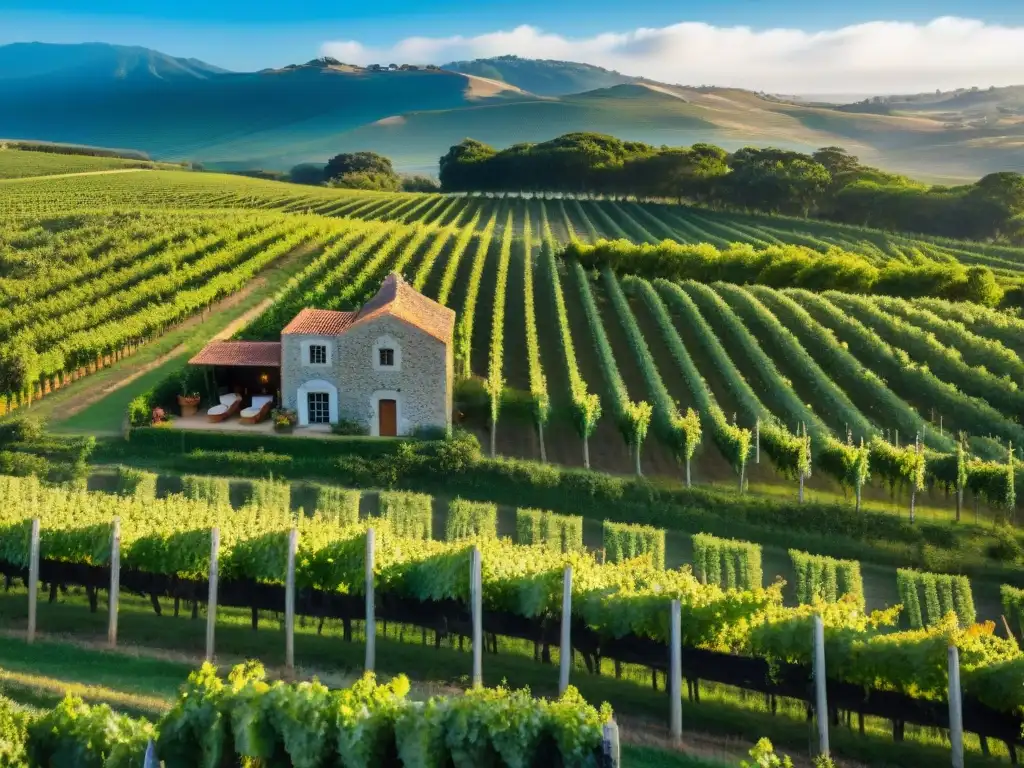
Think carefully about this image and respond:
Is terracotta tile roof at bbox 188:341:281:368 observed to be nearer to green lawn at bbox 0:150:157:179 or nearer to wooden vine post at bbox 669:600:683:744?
wooden vine post at bbox 669:600:683:744

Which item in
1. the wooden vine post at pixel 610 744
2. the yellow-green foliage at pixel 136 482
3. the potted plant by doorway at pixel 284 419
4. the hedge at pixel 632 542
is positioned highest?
the wooden vine post at pixel 610 744

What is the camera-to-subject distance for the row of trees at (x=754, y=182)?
82625mm

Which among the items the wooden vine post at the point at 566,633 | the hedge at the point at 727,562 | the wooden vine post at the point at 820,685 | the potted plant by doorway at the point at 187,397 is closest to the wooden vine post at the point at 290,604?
the wooden vine post at the point at 566,633

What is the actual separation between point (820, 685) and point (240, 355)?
2647cm

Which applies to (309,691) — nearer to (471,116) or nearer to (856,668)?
(856,668)

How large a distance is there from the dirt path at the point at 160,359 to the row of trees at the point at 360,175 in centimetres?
5952

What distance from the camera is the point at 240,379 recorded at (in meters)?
36.1

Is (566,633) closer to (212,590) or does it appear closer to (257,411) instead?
(212,590)

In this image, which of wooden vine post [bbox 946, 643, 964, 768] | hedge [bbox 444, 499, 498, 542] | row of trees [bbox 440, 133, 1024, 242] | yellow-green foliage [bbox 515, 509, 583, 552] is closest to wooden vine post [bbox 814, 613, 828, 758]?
wooden vine post [bbox 946, 643, 964, 768]

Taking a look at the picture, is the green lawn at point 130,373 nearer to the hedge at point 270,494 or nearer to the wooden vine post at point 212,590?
the hedge at point 270,494

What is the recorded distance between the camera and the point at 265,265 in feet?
176

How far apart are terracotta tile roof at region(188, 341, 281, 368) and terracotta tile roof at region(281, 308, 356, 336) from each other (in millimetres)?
2029

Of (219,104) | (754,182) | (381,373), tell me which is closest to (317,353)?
(381,373)

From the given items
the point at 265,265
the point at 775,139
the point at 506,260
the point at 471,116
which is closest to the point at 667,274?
the point at 506,260
